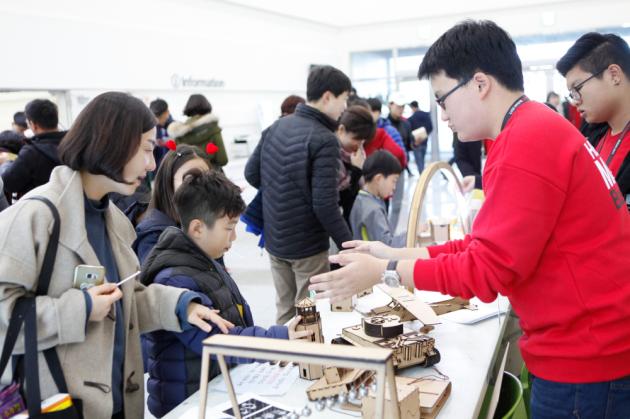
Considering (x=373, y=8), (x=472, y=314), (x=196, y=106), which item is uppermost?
(x=373, y=8)

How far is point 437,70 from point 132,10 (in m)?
7.08

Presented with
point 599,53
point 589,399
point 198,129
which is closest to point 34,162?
point 198,129

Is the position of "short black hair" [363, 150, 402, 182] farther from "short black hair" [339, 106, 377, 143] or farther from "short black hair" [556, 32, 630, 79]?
"short black hair" [556, 32, 630, 79]

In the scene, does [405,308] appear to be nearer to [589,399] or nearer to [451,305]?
[451,305]

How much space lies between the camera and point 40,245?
47.2 inches

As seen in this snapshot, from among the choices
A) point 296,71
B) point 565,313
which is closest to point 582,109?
point 565,313

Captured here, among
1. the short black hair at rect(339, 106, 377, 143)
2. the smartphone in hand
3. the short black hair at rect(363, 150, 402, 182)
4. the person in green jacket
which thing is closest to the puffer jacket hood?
the smartphone in hand

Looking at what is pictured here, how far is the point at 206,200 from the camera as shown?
1787mm

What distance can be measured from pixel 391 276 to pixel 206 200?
84 cm

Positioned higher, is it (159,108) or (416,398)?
(159,108)

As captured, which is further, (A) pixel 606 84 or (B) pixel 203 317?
(A) pixel 606 84

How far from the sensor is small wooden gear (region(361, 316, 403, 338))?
153 cm

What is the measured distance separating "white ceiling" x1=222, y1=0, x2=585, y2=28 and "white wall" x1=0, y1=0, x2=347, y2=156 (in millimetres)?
282

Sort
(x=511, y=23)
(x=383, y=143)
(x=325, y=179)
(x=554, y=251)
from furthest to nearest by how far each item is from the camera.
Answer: (x=511, y=23)
(x=383, y=143)
(x=325, y=179)
(x=554, y=251)
